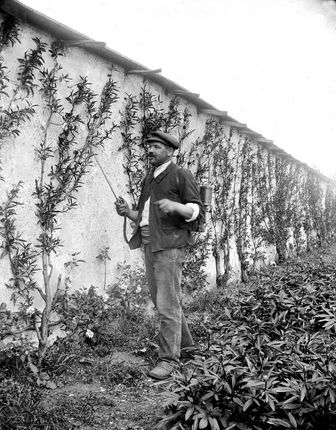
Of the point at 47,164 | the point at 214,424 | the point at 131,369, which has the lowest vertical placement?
the point at 131,369

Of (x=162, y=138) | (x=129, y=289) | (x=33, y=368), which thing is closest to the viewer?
(x=33, y=368)

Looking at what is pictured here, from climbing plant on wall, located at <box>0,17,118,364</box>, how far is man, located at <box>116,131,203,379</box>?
0.95m

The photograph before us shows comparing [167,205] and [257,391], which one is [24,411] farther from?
[167,205]

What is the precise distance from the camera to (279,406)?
Result: 2.14 meters

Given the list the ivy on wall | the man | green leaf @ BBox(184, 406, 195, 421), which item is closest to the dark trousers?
the man

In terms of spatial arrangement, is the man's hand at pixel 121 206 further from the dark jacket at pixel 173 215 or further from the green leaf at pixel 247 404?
the green leaf at pixel 247 404

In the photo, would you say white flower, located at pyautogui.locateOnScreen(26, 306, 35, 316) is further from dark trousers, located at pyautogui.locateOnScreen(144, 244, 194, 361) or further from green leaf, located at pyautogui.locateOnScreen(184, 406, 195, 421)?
green leaf, located at pyautogui.locateOnScreen(184, 406, 195, 421)

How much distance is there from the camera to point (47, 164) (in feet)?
13.2

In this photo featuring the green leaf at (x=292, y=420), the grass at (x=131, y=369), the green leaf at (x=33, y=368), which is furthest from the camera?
the green leaf at (x=33, y=368)

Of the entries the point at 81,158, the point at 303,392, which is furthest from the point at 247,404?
the point at 81,158

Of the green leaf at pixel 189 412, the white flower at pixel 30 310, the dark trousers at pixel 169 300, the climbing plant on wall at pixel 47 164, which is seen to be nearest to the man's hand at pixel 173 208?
the dark trousers at pixel 169 300

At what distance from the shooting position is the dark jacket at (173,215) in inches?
138

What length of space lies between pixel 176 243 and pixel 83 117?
1823mm

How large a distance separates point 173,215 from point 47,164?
136 centimetres
